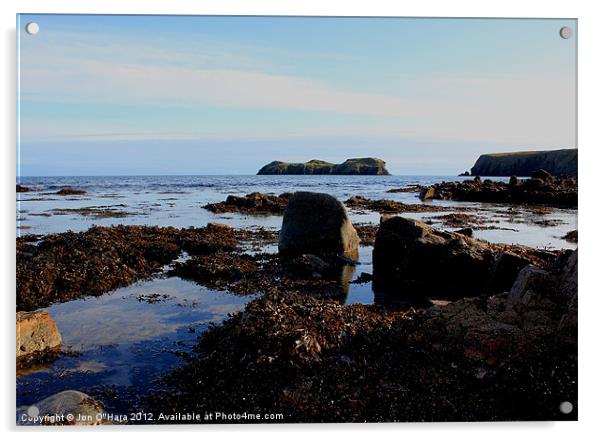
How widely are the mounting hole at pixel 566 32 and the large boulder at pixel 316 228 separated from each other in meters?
6.98

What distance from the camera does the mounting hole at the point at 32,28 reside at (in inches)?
194

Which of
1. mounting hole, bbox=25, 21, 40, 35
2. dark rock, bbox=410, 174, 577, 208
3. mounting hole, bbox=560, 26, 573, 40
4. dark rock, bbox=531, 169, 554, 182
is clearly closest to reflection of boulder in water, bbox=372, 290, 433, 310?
mounting hole, bbox=560, 26, 573, 40

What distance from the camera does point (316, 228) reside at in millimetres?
11445

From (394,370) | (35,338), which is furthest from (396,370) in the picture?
Result: (35,338)

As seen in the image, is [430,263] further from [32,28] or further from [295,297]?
[32,28]

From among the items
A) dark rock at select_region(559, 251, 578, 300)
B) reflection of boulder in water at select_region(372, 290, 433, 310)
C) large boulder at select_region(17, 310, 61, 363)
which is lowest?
reflection of boulder in water at select_region(372, 290, 433, 310)

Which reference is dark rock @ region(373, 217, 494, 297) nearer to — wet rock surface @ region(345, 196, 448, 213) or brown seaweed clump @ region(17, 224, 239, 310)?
brown seaweed clump @ region(17, 224, 239, 310)

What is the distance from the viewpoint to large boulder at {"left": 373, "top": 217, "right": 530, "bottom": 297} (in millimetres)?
8438

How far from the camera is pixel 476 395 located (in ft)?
14.2

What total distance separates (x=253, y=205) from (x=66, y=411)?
21.8m

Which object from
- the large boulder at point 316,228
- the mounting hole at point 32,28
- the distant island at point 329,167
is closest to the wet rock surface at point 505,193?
the distant island at point 329,167

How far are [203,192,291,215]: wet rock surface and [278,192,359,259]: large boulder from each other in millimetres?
11988
